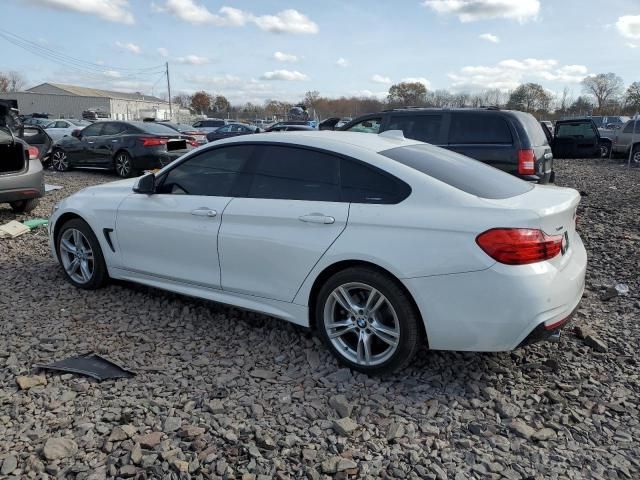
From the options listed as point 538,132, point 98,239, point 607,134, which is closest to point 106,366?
point 98,239

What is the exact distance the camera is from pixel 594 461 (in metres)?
2.57

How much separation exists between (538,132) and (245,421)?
7.13 m

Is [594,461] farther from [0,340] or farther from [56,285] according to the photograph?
[56,285]

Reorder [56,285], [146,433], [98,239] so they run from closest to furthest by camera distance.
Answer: [146,433] → [98,239] → [56,285]

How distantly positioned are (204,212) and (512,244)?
7.05ft

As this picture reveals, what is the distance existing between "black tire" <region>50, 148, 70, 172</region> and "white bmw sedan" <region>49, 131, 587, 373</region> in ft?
34.6

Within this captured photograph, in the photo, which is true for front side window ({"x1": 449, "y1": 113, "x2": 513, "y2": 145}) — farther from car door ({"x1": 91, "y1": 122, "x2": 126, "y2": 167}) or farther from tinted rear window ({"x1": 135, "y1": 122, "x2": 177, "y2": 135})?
car door ({"x1": 91, "y1": 122, "x2": 126, "y2": 167})

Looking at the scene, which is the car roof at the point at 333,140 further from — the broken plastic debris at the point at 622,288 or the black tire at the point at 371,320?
the broken plastic debris at the point at 622,288

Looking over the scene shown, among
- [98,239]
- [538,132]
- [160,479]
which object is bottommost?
[160,479]

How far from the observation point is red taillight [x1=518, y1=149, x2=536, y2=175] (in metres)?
7.59

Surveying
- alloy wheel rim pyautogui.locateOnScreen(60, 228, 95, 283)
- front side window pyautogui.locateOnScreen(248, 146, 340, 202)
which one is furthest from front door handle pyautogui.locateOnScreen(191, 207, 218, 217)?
alloy wheel rim pyautogui.locateOnScreen(60, 228, 95, 283)

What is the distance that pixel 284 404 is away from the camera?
10.0 ft

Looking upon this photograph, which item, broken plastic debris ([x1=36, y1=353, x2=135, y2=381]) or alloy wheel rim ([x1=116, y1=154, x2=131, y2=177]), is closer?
broken plastic debris ([x1=36, y1=353, x2=135, y2=381])

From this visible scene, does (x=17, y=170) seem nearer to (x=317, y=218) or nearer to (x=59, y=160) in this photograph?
(x=317, y=218)
